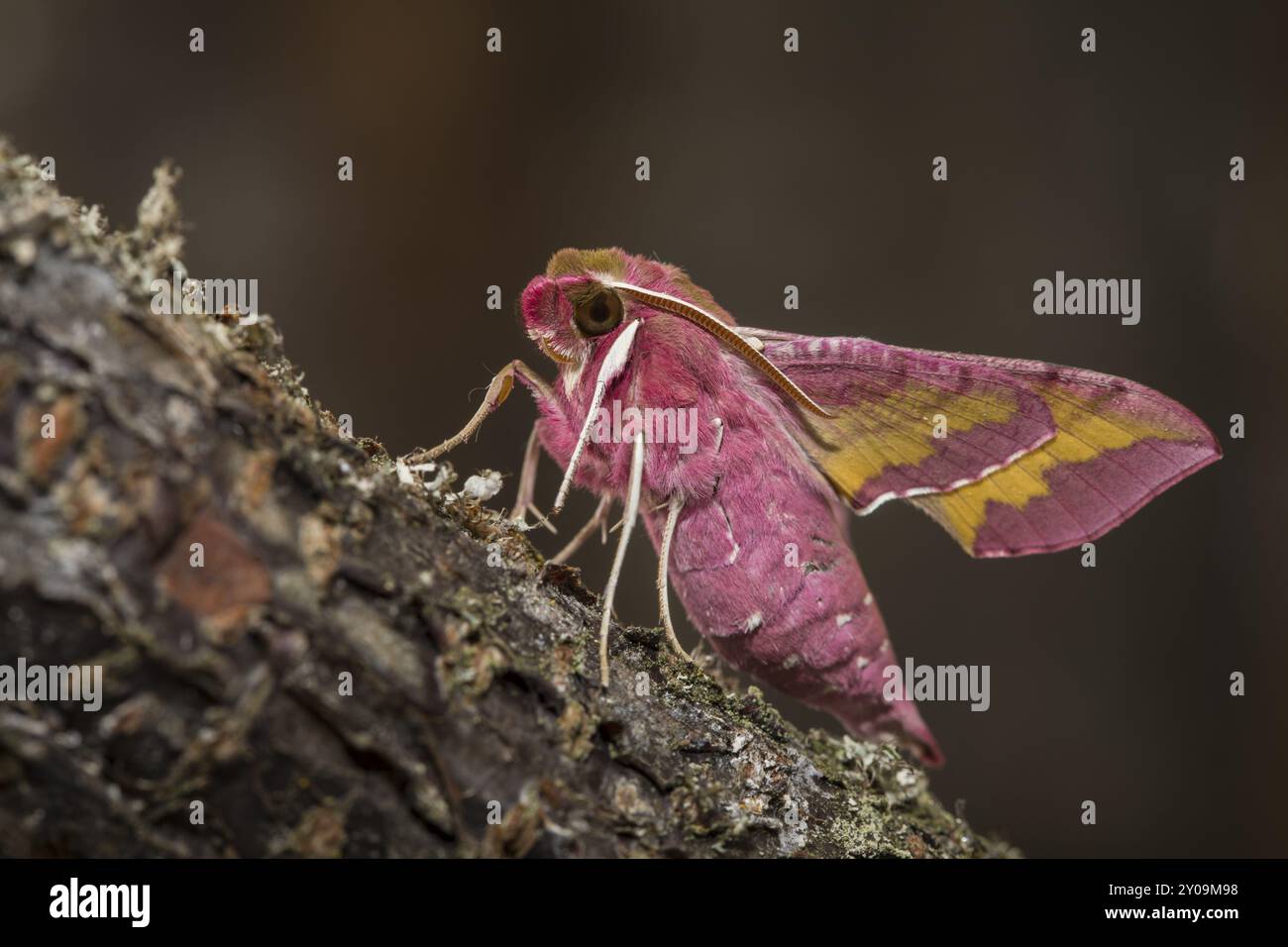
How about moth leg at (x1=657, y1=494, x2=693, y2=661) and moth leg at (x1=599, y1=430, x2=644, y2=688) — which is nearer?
moth leg at (x1=599, y1=430, x2=644, y2=688)

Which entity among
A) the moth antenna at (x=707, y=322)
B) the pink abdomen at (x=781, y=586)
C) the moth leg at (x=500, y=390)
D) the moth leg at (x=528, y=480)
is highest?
the moth antenna at (x=707, y=322)

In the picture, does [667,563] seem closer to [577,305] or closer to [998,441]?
[577,305]

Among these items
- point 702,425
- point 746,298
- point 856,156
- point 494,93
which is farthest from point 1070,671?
point 494,93

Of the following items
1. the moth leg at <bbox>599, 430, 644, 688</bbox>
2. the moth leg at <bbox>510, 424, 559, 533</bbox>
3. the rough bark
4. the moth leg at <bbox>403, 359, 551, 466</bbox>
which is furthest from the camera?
the moth leg at <bbox>510, 424, 559, 533</bbox>

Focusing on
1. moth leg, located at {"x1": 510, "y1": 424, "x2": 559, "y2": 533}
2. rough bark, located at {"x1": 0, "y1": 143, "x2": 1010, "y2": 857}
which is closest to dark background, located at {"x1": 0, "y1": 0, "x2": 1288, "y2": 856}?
moth leg, located at {"x1": 510, "y1": 424, "x2": 559, "y2": 533}

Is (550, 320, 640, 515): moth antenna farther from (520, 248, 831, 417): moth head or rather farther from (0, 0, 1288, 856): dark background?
(0, 0, 1288, 856): dark background

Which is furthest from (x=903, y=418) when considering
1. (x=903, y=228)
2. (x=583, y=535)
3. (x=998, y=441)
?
(x=903, y=228)

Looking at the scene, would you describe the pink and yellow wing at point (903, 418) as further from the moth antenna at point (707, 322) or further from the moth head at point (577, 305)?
the moth head at point (577, 305)

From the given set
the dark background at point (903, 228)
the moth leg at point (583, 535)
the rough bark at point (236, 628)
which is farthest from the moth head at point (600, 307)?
the dark background at point (903, 228)
